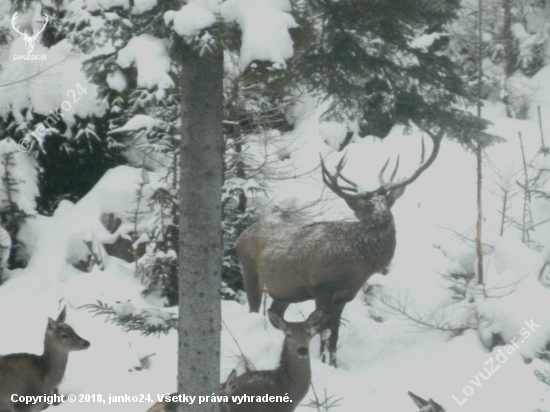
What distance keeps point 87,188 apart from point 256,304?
156 inches

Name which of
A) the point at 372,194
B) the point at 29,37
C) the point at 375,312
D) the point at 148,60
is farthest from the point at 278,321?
the point at 29,37

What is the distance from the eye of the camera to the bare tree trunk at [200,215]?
4391mm

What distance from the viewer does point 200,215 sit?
173 inches

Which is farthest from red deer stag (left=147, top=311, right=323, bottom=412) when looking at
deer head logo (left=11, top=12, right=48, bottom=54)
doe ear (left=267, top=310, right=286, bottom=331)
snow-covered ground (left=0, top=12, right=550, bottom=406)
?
deer head logo (left=11, top=12, right=48, bottom=54)

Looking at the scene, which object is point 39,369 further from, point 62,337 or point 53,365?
point 62,337

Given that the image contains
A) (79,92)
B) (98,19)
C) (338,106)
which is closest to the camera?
(98,19)

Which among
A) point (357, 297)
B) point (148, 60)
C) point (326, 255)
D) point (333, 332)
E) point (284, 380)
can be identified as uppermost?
point (357, 297)

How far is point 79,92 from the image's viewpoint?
10.3m

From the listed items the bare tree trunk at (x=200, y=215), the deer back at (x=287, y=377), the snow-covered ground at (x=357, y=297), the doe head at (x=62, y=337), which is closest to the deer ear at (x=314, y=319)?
the deer back at (x=287, y=377)

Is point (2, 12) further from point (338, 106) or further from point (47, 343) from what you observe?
point (338, 106)

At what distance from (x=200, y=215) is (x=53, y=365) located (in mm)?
2692

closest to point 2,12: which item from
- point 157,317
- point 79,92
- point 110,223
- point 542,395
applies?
point 79,92

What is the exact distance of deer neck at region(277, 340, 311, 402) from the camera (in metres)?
5.93

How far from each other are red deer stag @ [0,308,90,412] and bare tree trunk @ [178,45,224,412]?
83.4 inches
